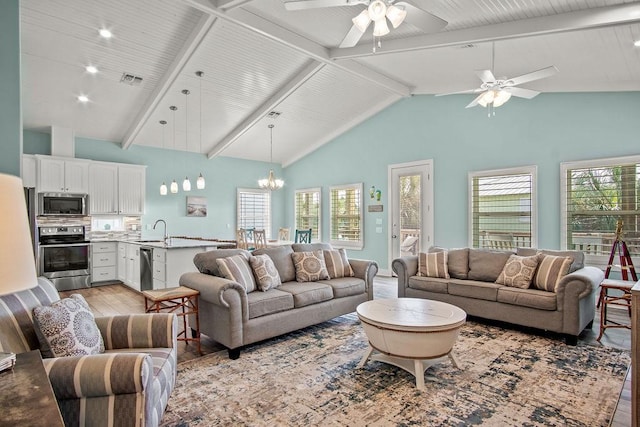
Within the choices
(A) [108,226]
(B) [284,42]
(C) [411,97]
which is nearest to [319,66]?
(B) [284,42]

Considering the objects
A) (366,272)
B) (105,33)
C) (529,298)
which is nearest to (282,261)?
(366,272)

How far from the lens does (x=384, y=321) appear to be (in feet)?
9.27

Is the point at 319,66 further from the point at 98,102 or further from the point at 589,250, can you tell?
the point at 589,250

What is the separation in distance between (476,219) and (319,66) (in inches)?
147

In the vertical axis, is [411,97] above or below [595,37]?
above

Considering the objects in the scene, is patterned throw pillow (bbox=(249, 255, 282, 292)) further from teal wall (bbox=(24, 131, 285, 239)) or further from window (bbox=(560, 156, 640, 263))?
teal wall (bbox=(24, 131, 285, 239))

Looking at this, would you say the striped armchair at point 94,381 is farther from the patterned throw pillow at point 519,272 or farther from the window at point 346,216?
the window at point 346,216

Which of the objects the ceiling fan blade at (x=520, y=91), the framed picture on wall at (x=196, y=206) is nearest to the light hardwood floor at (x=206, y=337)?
the framed picture on wall at (x=196, y=206)

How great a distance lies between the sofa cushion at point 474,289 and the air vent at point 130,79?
540cm

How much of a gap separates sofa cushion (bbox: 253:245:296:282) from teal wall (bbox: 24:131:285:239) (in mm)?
4688

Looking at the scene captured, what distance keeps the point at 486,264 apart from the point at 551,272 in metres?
0.77

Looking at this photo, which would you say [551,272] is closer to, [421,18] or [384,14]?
[421,18]

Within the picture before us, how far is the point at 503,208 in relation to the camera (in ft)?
19.4

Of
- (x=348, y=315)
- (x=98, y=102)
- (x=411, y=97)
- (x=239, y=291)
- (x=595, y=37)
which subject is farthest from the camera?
(x=411, y=97)
